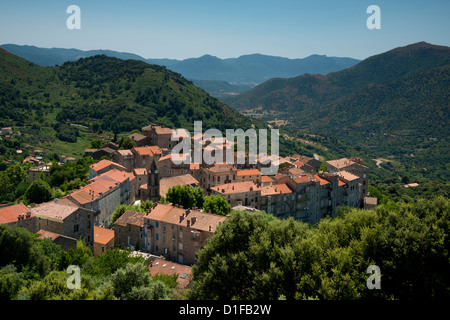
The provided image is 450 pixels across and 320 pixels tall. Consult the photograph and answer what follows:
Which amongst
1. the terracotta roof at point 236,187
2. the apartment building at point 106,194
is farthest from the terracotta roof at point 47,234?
the terracotta roof at point 236,187

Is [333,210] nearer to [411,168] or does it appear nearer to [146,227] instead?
[146,227]

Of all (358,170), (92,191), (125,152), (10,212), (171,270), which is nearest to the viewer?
(171,270)

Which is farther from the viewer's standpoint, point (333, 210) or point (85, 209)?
point (333, 210)

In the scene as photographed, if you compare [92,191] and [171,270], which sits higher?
[92,191]

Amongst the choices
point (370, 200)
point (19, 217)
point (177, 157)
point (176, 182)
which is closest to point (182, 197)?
point (176, 182)

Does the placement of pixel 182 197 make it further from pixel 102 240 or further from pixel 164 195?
pixel 102 240

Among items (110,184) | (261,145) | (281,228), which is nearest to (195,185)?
(110,184)

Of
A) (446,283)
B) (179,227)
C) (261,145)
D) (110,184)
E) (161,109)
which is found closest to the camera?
(446,283)
